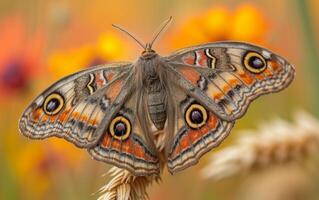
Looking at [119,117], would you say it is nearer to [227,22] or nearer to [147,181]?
[147,181]

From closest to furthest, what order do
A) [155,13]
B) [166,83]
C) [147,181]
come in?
[147,181], [166,83], [155,13]

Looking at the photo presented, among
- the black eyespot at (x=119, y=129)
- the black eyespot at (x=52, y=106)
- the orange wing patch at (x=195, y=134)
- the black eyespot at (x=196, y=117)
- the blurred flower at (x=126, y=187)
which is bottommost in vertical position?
the blurred flower at (x=126, y=187)

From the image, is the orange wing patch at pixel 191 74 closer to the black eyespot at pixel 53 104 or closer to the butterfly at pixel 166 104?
the butterfly at pixel 166 104

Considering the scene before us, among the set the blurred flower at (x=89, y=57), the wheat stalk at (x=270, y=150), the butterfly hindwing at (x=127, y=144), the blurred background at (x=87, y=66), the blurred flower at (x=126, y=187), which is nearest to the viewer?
the blurred flower at (x=126, y=187)

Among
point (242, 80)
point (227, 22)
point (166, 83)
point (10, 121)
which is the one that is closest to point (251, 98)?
point (242, 80)

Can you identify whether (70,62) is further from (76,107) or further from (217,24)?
(76,107)

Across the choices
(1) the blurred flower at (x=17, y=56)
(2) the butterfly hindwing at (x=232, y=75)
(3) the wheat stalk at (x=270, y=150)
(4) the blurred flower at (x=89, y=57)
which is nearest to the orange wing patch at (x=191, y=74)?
(2) the butterfly hindwing at (x=232, y=75)

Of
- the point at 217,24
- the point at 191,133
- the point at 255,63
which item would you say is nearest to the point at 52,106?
the point at 191,133
